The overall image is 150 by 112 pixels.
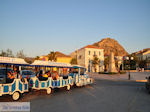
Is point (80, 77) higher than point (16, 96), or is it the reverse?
point (80, 77)

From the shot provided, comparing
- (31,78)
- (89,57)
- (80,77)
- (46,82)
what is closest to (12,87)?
(31,78)

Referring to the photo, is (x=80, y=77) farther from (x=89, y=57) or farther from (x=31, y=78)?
(x=89, y=57)

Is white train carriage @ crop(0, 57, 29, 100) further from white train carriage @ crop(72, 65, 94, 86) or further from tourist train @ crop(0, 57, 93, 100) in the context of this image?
white train carriage @ crop(72, 65, 94, 86)

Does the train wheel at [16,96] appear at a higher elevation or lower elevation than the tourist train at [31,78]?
lower

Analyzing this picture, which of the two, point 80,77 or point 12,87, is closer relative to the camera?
point 12,87

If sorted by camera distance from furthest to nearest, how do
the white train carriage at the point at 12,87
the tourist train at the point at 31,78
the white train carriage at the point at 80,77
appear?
1. the white train carriage at the point at 80,77
2. the tourist train at the point at 31,78
3. the white train carriage at the point at 12,87

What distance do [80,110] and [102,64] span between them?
52793 millimetres

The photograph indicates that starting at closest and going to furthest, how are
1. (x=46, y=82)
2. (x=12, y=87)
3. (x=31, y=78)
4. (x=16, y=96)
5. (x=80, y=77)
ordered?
(x=12, y=87), (x=16, y=96), (x=31, y=78), (x=46, y=82), (x=80, y=77)

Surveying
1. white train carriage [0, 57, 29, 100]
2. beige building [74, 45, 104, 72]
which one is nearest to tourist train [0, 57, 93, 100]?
white train carriage [0, 57, 29, 100]

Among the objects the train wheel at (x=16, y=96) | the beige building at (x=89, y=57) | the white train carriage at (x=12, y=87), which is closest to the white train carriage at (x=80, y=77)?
the white train carriage at (x=12, y=87)

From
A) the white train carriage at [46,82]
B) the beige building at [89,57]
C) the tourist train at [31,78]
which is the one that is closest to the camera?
the tourist train at [31,78]

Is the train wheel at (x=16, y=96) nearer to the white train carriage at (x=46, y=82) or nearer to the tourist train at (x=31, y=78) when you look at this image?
the tourist train at (x=31, y=78)

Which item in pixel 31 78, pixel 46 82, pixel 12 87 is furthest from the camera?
pixel 46 82

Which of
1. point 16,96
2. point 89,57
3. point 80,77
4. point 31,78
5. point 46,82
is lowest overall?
point 16,96
